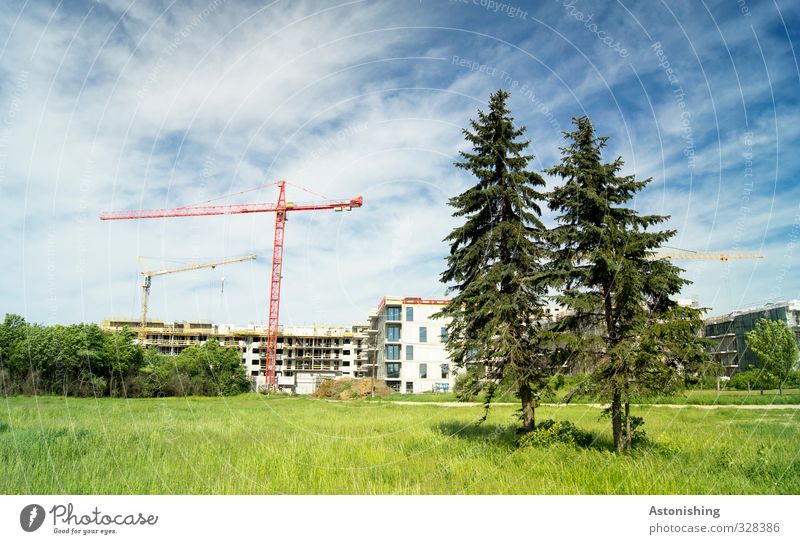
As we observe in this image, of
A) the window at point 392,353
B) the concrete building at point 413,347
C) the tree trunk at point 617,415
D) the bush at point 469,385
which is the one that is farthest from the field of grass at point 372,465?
the window at point 392,353

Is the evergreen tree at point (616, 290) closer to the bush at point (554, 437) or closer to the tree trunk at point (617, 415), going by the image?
the tree trunk at point (617, 415)

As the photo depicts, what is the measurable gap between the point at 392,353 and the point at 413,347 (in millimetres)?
4311

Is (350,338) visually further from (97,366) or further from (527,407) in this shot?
(527,407)

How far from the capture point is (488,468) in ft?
35.0

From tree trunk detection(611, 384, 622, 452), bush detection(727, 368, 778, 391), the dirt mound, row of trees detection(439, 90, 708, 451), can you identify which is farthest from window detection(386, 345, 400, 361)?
tree trunk detection(611, 384, 622, 452)

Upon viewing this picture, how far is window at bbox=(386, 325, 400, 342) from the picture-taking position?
228ft

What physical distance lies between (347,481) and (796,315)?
4602cm

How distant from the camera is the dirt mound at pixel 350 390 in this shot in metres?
57.7

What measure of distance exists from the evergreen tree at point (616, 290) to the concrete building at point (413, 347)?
53.2 metres

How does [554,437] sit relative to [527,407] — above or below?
below

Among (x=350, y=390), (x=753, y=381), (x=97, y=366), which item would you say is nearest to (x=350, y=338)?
(x=350, y=390)

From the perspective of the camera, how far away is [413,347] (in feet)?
229
